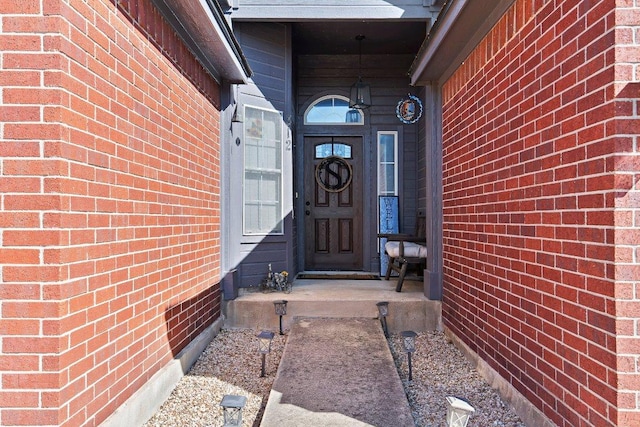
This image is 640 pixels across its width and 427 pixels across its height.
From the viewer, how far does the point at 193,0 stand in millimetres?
2797

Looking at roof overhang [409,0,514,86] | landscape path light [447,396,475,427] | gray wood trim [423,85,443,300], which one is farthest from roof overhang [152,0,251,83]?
landscape path light [447,396,475,427]

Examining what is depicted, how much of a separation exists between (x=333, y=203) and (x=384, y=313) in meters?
2.60

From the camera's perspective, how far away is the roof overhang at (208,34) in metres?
2.88

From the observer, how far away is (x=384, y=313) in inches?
161

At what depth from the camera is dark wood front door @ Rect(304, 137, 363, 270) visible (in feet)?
20.9

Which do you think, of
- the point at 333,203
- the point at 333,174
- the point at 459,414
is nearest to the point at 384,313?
the point at 459,414

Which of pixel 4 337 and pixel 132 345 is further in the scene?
pixel 132 345

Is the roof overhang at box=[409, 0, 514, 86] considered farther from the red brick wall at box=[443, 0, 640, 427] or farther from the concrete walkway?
the concrete walkway

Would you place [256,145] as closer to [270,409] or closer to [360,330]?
[360,330]

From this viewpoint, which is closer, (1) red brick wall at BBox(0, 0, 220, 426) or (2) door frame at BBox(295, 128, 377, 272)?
(1) red brick wall at BBox(0, 0, 220, 426)

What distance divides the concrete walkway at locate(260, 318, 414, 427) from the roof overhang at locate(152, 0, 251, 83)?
248 cm

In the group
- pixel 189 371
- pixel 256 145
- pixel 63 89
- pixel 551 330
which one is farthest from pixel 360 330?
pixel 63 89

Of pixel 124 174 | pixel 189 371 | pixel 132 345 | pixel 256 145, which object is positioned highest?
pixel 256 145

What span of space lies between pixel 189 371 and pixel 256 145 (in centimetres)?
257
